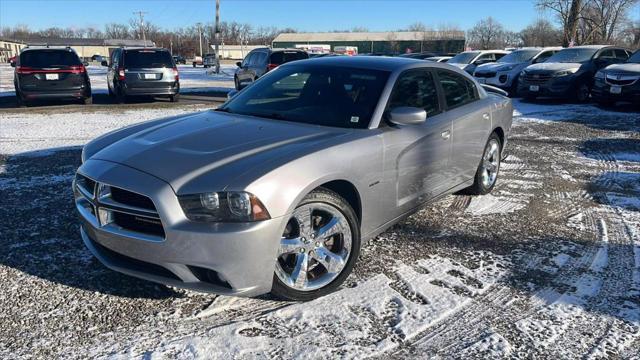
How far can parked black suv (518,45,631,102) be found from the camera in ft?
48.7

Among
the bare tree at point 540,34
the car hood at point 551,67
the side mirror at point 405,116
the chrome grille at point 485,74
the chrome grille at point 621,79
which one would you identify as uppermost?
the bare tree at point 540,34

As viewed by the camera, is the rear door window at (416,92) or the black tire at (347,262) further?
the rear door window at (416,92)

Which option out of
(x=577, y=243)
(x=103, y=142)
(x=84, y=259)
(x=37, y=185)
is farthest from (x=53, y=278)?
(x=577, y=243)

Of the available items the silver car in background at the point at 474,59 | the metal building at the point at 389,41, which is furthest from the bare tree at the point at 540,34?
A: the silver car in background at the point at 474,59

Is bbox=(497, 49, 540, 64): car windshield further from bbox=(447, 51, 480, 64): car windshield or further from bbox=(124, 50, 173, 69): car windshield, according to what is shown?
bbox=(124, 50, 173, 69): car windshield

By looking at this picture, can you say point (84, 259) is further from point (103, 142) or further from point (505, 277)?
point (505, 277)

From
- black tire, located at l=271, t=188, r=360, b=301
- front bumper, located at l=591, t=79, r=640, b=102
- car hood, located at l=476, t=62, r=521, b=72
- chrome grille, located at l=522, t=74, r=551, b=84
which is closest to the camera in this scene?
black tire, located at l=271, t=188, r=360, b=301

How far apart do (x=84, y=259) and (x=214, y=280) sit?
4.80ft

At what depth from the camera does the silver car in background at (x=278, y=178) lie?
286 centimetres

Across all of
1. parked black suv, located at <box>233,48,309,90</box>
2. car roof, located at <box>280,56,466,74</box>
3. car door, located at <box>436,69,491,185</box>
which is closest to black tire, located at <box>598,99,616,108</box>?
parked black suv, located at <box>233,48,309,90</box>

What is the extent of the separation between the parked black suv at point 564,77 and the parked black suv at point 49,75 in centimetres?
1275

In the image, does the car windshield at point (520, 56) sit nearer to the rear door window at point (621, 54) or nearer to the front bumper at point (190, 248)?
the rear door window at point (621, 54)

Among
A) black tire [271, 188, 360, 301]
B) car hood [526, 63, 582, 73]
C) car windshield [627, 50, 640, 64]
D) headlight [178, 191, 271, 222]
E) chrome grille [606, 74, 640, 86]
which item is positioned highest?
car windshield [627, 50, 640, 64]

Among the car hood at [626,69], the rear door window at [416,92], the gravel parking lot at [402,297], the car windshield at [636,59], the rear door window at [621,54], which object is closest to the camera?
the gravel parking lot at [402,297]
